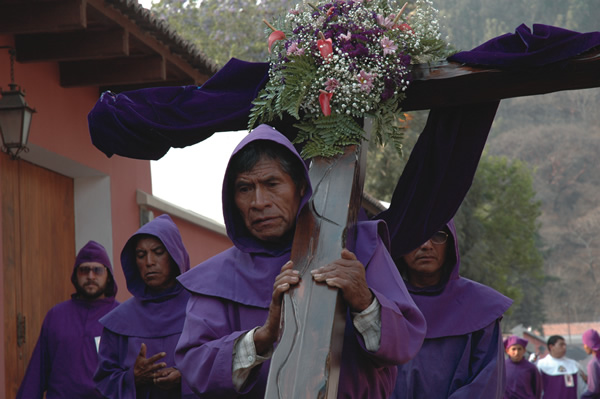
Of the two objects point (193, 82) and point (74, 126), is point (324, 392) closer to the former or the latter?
point (74, 126)

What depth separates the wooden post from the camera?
3891 mm

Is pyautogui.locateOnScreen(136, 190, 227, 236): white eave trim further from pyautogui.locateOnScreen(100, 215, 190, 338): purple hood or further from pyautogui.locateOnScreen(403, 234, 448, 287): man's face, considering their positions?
pyautogui.locateOnScreen(403, 234, 448, 287): man's face

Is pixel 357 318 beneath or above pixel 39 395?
above

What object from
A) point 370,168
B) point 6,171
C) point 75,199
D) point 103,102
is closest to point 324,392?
point 103,102

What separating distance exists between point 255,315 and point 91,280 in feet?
15.7

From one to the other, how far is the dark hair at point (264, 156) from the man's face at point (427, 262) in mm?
2366

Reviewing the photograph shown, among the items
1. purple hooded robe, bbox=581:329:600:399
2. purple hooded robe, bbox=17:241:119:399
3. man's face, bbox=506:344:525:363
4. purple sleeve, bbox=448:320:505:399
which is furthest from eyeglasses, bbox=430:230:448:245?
purple hooded robe, bbox=581:329:600:399

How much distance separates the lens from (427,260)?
6824 mm

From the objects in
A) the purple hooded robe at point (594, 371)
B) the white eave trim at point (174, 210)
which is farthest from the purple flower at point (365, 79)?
the purple hooded robe at point (594, 371)

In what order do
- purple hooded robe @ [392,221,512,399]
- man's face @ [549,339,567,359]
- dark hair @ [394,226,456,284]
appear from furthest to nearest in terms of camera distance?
man's face @ [549,339,567,359] < dark hair @ [394,226,456,284] < purple hooded robe @ [392,221,512,399]

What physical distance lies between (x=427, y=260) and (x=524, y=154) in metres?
87.9

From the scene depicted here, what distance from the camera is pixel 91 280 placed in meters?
8.95

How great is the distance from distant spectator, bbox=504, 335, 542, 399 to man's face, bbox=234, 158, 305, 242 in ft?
41.4

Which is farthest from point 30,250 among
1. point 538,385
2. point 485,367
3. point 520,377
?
point 538,385
